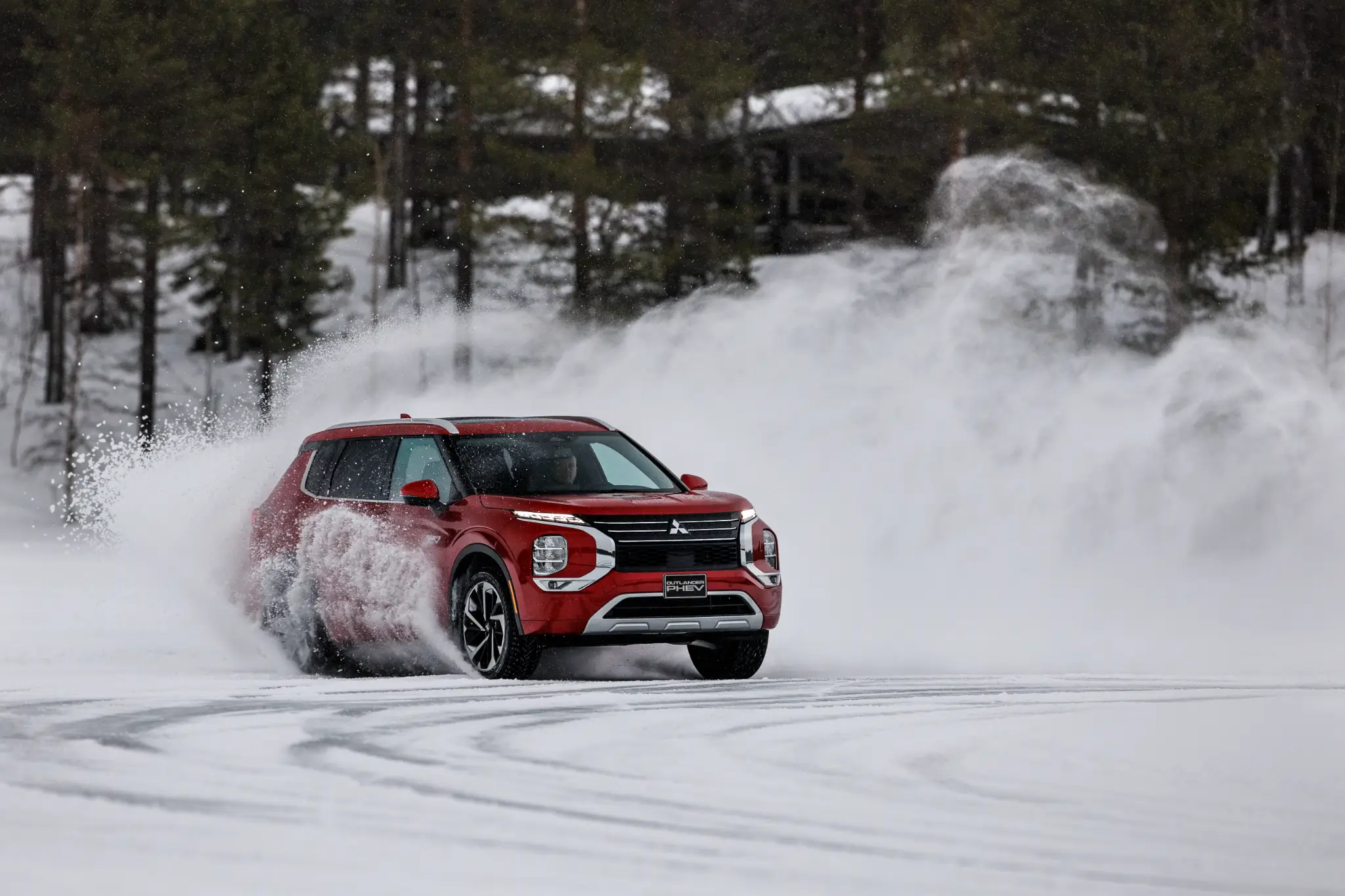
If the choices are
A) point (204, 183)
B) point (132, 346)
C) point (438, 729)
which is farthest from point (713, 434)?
point (132, 346)

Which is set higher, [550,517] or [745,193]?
[745,193]

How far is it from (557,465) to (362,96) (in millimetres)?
45897

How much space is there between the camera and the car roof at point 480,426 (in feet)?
42.3

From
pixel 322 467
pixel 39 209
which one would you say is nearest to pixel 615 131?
pixel 39 209

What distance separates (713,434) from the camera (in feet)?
67.5

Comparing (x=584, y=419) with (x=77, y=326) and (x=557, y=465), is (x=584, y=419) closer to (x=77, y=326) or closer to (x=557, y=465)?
(x=557, y=465)

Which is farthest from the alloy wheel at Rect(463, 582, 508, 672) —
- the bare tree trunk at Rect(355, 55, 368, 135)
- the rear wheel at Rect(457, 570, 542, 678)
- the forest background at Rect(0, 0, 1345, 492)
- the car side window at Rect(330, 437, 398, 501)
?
the bare tree trunk at Rect(355, 55, 368, 135)

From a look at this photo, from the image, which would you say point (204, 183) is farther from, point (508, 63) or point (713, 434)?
point (713, 434)

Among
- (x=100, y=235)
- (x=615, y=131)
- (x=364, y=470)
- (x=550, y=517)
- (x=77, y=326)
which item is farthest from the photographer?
(x=100, y=235)

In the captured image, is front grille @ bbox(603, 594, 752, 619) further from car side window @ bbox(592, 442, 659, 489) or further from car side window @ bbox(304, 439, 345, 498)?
car side window @ bbox(304, 439, 345, 498)

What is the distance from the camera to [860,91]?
4872 centimetres

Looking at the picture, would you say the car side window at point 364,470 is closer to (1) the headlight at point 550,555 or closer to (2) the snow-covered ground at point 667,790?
(1) the headlight at point 550,555

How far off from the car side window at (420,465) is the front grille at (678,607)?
151 centimetres

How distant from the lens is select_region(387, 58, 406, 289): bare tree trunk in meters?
50.0
